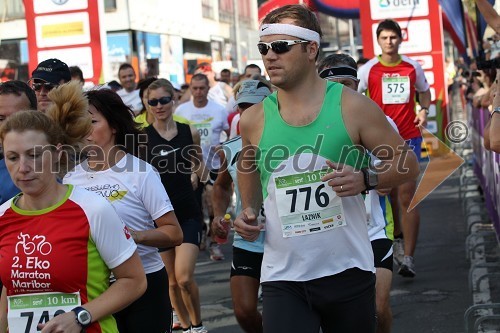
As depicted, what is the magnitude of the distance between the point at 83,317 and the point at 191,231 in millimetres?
4417

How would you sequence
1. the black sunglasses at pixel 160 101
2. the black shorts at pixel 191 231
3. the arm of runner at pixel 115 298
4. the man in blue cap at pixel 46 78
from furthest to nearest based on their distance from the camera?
the black sunglasses at pixel 160 101
the black shorts at pixel 191 231
the man in blue cap at pixel 46 78
the arm of runner at pixel 115 298

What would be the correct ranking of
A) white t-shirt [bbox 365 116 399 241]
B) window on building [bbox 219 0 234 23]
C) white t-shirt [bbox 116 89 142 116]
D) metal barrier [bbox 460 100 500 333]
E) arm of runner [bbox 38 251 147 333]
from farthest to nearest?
1. window on building [bbox 219 0 234 23]
2. white t-shirt [bbox 116 89 142 116]
3. metal barrier [bbox 460 100 500 333]
4. white t-shirt [bbox 365 116 399 241]
5. arm of runner [bbox 38 251 147 333]

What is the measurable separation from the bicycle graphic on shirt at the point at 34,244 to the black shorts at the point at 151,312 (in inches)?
60.4

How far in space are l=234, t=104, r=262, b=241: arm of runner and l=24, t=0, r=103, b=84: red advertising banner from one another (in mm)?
10416

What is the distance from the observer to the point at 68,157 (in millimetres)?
4250

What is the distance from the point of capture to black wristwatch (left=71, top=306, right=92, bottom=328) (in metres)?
3.88

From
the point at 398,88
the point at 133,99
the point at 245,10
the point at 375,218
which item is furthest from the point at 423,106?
the point at 245,10

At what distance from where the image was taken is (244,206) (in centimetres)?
509

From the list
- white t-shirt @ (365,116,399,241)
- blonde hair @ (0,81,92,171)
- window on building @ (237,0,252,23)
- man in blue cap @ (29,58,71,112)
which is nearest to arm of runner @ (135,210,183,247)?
blonde hair @ (0,81,92,171)

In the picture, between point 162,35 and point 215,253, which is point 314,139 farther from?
point 162,35

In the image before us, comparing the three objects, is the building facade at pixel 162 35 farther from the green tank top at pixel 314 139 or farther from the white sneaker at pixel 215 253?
the green tank top at pixel 314 139

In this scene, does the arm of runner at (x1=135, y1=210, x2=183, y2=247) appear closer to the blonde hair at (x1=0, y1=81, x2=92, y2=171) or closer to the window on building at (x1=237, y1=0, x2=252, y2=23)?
the blonde hair at (x1=0, y1=81, x2=92, y2=171)

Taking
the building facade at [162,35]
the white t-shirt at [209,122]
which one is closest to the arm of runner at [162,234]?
the white t-shirt at [209,122]

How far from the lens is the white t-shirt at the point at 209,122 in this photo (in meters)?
13.8
